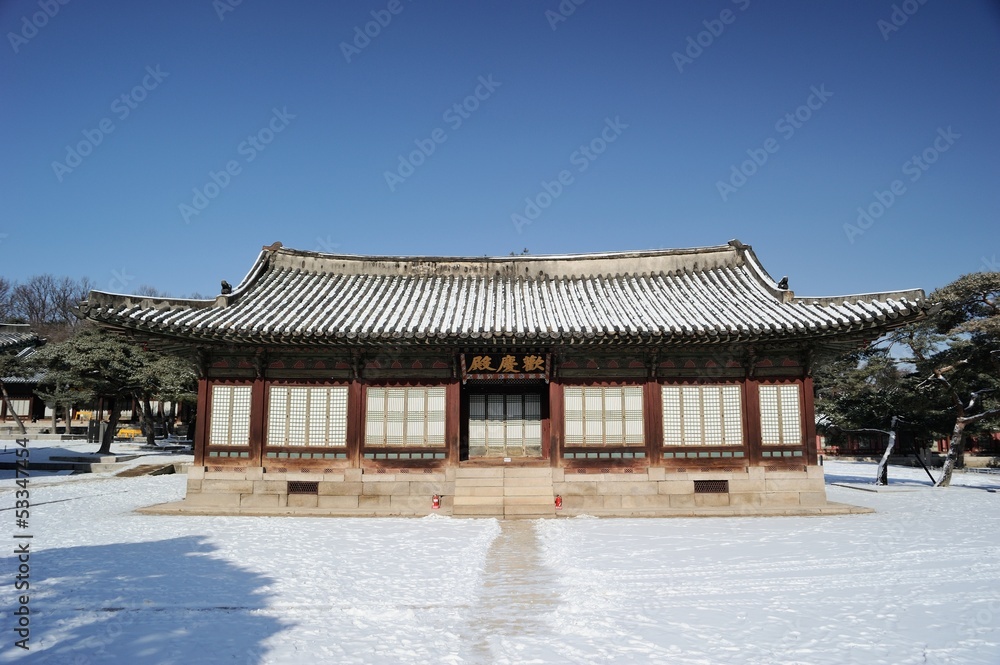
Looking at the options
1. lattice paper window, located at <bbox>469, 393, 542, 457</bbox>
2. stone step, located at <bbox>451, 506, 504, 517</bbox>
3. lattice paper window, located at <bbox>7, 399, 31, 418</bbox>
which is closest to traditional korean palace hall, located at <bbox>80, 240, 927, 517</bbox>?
stone step, located at <bbox>451, 506, 504, 517</bbox>

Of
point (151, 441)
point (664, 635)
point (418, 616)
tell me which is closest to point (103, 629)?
point (418, 616)

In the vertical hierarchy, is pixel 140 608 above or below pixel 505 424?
below

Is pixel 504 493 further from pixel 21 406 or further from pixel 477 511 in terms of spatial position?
pixel 21 406

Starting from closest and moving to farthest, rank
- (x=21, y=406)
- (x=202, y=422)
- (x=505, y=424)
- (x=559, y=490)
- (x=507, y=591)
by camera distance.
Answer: (x=507, y=591) < (x=559, y=490) < (x=202, y=422) < (x=505, y=424) < (x=21, y=406)

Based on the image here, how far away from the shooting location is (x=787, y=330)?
1708cm

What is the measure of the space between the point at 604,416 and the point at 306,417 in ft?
30.2

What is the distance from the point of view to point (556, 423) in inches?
A: 733

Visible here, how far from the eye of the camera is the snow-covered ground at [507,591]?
745cm

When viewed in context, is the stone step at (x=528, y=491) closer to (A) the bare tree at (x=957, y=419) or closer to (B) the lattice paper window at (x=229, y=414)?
(B) the lattice paper window at (x=229, y=414)

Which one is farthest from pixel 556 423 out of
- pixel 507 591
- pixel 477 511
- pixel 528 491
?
pixel 507 591

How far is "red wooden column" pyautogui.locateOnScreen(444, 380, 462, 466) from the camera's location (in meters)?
18.6

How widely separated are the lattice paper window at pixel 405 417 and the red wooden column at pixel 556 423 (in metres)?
3.36

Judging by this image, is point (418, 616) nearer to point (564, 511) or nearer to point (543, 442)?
point (564, 511)

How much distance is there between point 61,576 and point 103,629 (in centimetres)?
334
